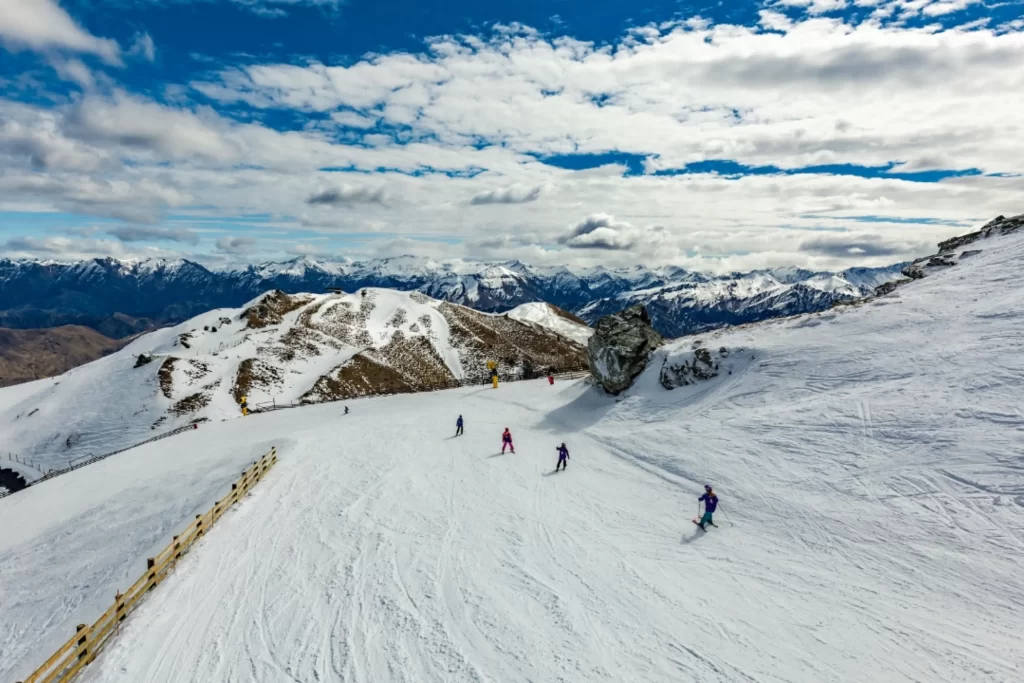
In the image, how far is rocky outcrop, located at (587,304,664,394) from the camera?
38656mm

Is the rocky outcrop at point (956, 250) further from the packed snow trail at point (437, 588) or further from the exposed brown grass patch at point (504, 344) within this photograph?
the exposed brown grass patch at point (504, 344)

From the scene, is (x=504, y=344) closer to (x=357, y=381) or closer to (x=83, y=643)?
(x=357, y=381)

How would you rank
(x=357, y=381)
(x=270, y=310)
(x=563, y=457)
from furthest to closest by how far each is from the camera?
(x=270, y=310) < (x=357, y=381) < (x=563, y=457)

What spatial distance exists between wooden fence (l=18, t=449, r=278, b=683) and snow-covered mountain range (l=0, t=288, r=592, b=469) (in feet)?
158

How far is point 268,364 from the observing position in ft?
286

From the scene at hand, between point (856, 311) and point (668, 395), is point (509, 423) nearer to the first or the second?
point (668, 395)

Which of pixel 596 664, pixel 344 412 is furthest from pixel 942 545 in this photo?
pixel 344 412

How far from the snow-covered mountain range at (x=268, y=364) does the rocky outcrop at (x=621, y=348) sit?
→ 111ft

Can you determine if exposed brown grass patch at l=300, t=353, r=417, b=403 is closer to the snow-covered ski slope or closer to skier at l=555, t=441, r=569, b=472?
the snow-covered ski slope

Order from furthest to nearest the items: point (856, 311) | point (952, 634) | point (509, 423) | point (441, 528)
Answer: point (509, 423)
point (856, 311)
point (441, 528)
point (952, 634)

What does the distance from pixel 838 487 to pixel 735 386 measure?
1254 cm

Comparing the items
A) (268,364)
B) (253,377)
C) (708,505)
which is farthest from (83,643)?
(268,364)

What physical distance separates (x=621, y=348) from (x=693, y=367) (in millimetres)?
6334

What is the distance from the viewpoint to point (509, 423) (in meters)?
38.0
